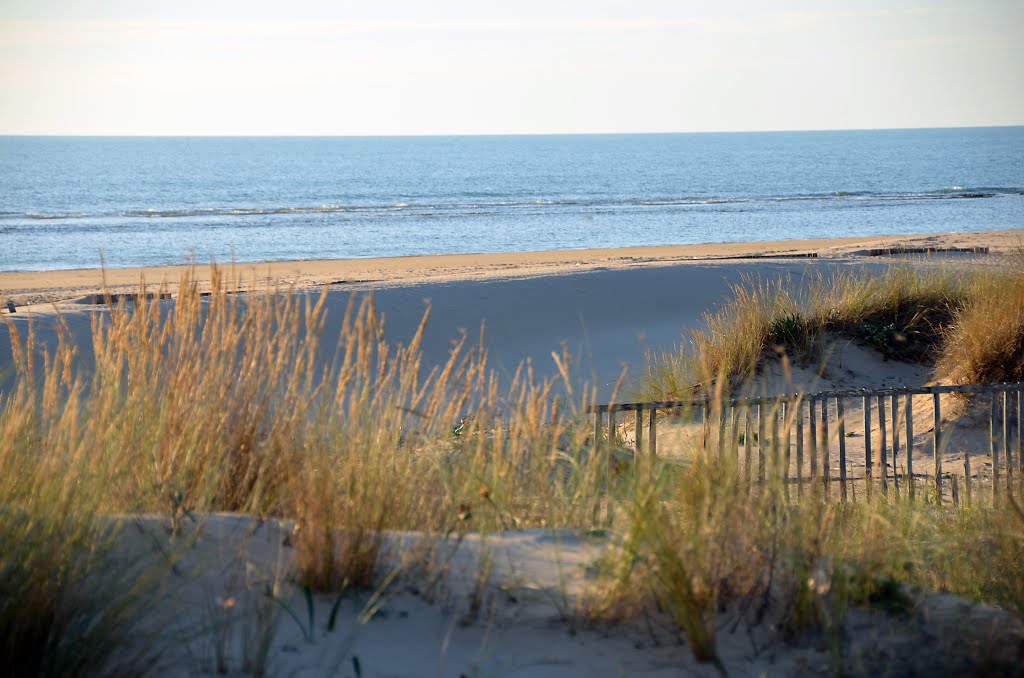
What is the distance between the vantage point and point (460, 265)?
973 inches

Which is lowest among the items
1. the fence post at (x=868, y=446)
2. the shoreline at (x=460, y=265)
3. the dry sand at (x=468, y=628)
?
the fence post at (x=868, y=446)

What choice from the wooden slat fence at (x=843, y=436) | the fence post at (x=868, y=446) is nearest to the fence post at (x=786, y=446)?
the wooden slat fence at (x=843, y=436)

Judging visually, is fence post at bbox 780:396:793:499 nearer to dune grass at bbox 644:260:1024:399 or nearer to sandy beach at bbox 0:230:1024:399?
dune grass at bbox 644:260:1024:399

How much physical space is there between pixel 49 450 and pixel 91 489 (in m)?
0.32

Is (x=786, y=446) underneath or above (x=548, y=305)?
above

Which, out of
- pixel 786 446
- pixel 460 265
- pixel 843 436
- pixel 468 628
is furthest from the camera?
pixel 460 265

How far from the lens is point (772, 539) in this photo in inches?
124

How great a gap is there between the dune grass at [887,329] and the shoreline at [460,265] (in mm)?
7126

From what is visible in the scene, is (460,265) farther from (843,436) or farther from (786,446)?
(786,446)

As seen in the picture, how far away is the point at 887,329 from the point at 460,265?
15334 millimetres

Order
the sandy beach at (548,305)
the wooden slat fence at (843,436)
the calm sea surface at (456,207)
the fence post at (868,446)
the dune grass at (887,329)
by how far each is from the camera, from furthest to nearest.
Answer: the calm sea surface at (456,207), the sandy beach at (548,305), the dune grass at (887,329), the fence post at (868,446), the wooden slat fence at (843,436)

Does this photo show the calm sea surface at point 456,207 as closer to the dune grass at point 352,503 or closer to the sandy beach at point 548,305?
the sandy beach at point 548,305

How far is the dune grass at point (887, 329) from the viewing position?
8.39 meters

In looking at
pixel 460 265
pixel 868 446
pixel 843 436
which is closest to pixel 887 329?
pixel 868 446
